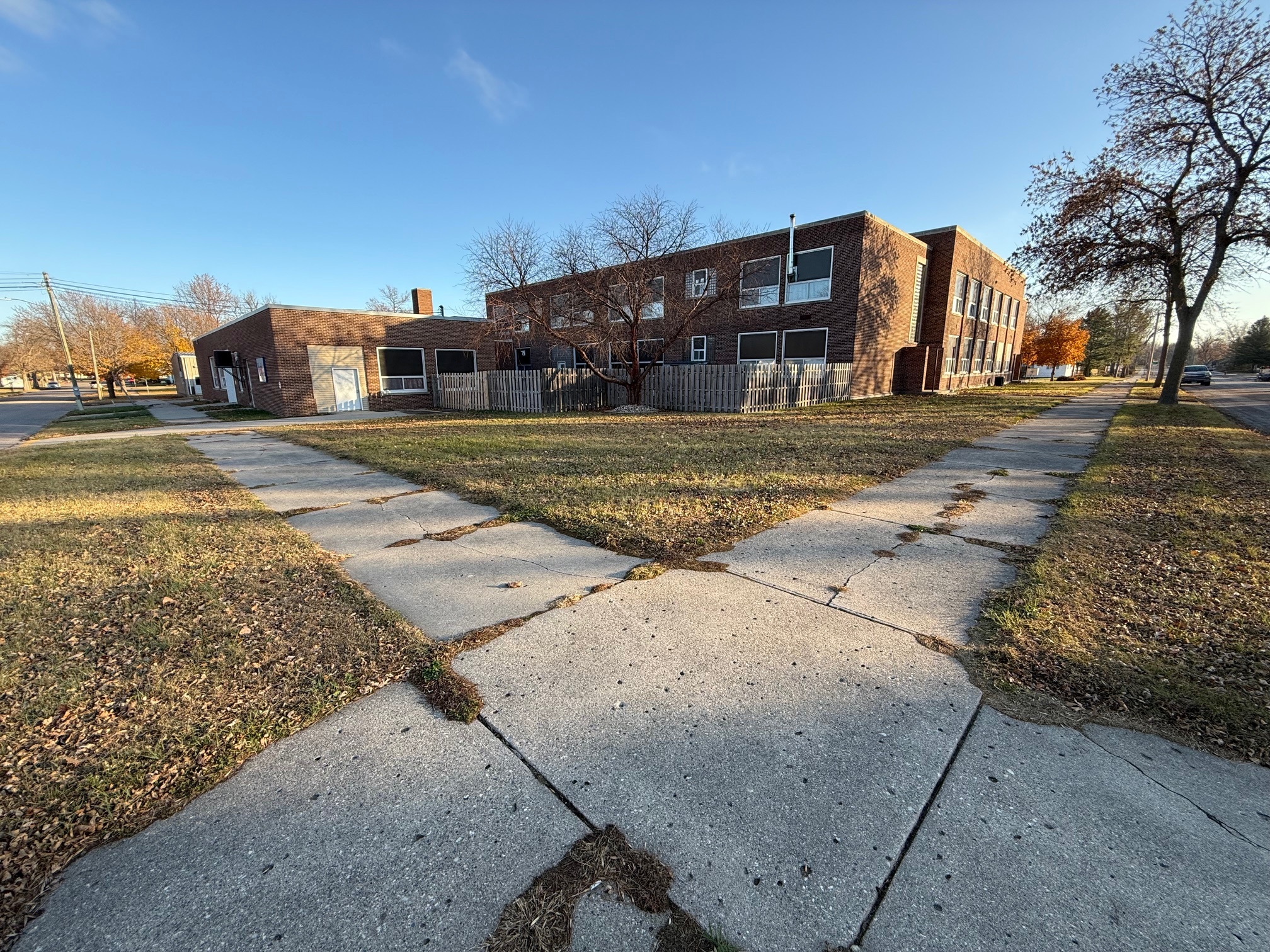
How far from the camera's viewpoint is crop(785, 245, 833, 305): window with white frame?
2058cm

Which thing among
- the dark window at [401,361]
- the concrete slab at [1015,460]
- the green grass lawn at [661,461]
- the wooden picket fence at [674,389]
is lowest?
the concrete slab at [1015,460]

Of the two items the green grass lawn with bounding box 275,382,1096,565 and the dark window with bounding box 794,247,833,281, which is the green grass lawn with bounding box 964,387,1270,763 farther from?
the dark window with bounding box 794,247,833,281

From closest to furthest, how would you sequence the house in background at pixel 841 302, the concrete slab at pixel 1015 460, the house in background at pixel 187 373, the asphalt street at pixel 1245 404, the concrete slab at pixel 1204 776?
1. the concrete slab at pixel 1204 776
2. the concrete slab at pixel 1015 460
3. the asphalt street at pixel 1245 404
4. the house in background at pixel 841 302
5. the house in background at pixel 187 373

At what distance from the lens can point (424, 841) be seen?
1.68 meters

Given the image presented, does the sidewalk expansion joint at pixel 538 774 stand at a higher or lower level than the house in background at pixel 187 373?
lower

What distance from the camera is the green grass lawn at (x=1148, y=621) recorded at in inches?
90.6

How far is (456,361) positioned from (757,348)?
14.0 metres

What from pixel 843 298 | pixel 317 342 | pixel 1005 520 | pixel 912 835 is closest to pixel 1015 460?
pixel 1005 520

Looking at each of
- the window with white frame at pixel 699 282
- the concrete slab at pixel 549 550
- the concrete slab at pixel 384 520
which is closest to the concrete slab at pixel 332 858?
the concrete slab at pixel 549 550

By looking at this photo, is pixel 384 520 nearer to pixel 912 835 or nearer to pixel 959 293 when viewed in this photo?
pixel 912 835

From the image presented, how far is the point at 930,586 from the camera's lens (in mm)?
3592

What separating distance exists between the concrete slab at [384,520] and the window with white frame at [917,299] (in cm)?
2440

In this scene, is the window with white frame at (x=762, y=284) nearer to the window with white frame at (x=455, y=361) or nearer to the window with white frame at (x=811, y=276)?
the window with white frame at (x=811, y=276)

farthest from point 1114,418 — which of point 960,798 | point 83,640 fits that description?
point 83,640
